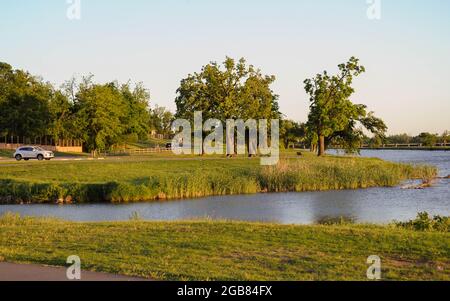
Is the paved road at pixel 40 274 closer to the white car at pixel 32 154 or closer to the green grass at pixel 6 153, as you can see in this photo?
the white car at pixel 32 154

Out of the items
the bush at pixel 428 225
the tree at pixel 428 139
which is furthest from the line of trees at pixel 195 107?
the tree at pixel 428 139

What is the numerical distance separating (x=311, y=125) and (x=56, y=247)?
56.3 meters

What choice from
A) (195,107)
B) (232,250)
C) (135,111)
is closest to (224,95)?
(195,107)

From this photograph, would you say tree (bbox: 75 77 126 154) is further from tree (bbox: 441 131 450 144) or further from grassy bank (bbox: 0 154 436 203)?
tree (bbox: 441 131 450 144)

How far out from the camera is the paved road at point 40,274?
9.91 metres

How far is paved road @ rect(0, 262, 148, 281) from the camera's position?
9914mm

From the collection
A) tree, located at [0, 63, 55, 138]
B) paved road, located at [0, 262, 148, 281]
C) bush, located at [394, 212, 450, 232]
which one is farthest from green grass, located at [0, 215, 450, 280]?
tree, located at [0, 63, 55, 138]

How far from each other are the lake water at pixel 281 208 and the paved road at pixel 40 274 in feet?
41.6

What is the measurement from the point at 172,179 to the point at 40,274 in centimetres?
2777

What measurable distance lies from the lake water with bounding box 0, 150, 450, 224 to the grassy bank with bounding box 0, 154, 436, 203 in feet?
8.60

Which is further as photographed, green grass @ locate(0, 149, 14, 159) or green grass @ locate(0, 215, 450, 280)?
green grass @ locate(0, 149, 14, 159)
